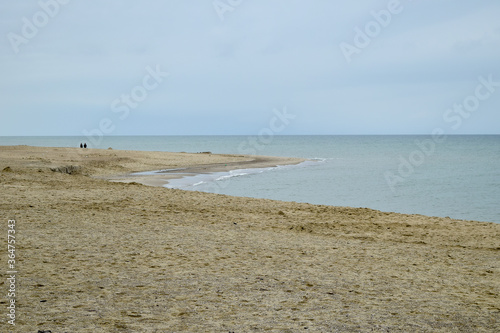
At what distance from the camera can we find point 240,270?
8141 mm

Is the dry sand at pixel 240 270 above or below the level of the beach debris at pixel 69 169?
below

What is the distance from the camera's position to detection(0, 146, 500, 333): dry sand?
19.4ft

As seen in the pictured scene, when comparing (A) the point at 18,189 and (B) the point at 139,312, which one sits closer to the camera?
(B) the point at 139,312

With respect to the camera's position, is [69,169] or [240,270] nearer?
[240,270]

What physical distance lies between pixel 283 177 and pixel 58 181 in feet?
61.6

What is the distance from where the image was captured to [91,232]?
1066 cm

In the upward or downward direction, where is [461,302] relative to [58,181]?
downward

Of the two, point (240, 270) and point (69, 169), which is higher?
point (69, 169)

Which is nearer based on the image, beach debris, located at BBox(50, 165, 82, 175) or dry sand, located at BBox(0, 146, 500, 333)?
dry sand, located at BBox(0, 146, 500, 333)

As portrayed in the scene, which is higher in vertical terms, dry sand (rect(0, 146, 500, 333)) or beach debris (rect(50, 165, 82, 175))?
beach debris (rect(50, 165, 82, 175))

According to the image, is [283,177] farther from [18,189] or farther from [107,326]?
[107,326]

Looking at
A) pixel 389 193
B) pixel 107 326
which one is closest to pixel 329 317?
pixel 107 326

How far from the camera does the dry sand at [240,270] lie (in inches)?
232

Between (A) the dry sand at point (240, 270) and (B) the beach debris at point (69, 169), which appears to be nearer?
(A) the dry sand at point (240, 270)
